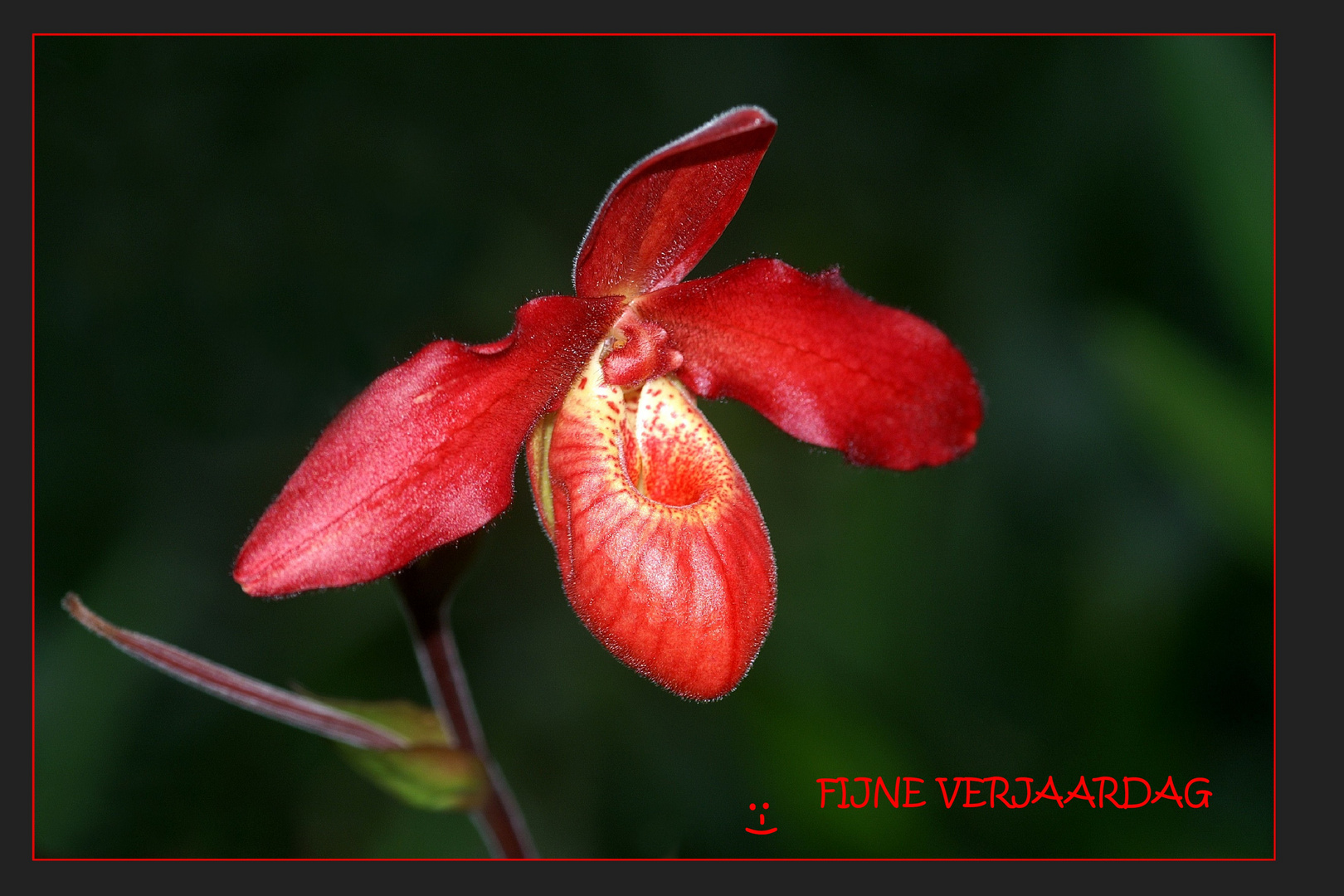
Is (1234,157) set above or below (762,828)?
above

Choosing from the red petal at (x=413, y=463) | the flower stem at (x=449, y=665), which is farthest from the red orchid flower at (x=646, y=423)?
the flower stem at (x=449, y=665)

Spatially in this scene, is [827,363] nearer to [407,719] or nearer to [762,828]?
[407,719]

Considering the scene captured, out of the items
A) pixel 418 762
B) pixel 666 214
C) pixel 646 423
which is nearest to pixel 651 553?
pixel 646 423

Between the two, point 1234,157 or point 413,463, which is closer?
point 413,463

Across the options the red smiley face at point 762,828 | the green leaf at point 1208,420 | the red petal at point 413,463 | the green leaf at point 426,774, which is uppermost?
the red petal at point 413,463

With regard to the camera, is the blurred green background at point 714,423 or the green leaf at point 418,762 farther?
the blurred green background at point 714,423

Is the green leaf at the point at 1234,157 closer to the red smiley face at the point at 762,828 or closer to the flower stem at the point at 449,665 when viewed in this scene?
the red smiley face at the point at 762,828

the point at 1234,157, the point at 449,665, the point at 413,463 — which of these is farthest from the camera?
the point at 1234,157

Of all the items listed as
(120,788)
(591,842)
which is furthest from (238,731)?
(591,842)
